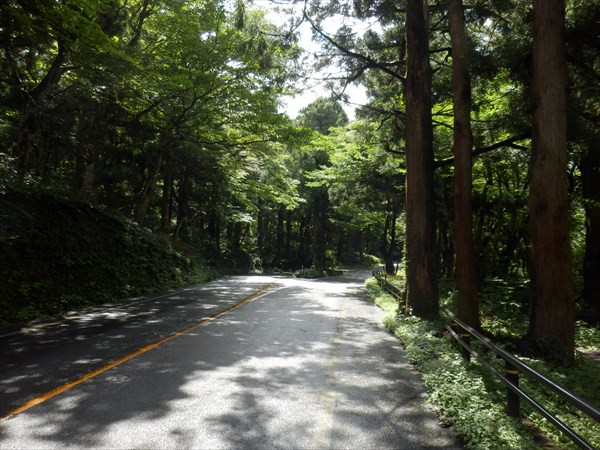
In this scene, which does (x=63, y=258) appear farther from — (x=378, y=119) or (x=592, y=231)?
(x=592, y=231)

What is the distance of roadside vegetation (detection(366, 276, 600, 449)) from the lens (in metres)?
4.18

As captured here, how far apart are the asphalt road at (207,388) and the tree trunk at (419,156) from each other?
98.2 inches

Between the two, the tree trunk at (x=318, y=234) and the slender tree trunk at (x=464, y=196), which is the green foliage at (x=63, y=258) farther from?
the tree trunk at (x=318, y=234)

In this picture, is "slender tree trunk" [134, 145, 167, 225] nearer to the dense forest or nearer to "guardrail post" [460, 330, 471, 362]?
the dense forest

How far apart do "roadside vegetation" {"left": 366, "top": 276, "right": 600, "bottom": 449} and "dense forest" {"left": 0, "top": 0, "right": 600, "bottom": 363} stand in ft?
3.04

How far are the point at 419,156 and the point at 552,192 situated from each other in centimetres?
469

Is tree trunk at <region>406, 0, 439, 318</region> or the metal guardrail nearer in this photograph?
the metal guardrail

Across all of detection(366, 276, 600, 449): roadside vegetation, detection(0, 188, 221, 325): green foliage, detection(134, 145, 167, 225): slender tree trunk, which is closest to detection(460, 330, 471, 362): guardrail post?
detection(366, 276, 600, 449): roadside vegetation

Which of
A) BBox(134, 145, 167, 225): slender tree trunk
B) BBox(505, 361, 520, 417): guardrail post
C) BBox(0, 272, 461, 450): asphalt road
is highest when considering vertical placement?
BBox(134, 145, 167, 225): slender tree trunk

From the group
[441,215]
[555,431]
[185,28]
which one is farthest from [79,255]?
[441,215]

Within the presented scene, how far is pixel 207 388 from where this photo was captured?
214 inches

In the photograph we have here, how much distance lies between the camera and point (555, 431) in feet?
14.4

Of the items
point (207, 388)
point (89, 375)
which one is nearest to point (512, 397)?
point (207, 388)

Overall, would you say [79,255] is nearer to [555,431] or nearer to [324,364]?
[324,364]
